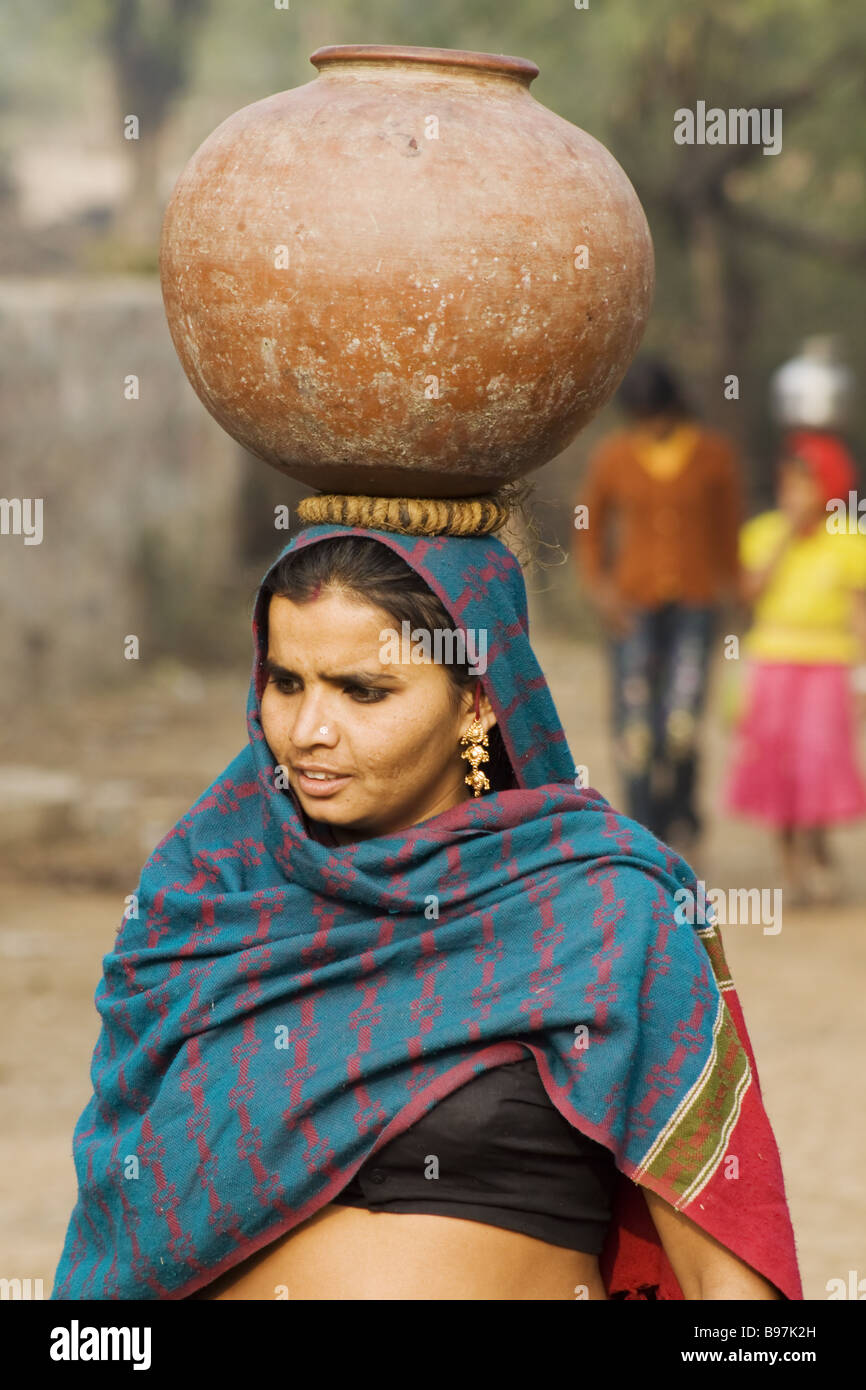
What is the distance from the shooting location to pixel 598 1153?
89.4 inches

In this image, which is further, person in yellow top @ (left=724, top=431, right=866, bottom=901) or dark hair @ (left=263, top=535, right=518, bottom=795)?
person in yellow top @ (left=724, top=431, right=866, bottom=901)

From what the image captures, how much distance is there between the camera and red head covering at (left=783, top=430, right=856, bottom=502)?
7.96m

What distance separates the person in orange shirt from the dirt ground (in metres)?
0.76

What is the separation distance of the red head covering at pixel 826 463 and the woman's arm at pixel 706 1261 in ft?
19.8

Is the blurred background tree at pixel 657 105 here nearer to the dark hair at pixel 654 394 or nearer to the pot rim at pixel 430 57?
the dark hair at pixel 654 394

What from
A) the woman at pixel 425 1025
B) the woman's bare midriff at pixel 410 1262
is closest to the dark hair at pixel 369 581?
the woman at pixel 425 1025

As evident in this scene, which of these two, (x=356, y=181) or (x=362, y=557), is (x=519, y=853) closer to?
(x=362, y=557)

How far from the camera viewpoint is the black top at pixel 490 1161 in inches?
86.2

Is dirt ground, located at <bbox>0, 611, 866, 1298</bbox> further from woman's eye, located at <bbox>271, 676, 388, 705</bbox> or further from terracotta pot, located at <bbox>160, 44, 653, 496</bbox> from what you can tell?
terracotta pot, located at <bbox>160, 44, 653, 496</bbox>

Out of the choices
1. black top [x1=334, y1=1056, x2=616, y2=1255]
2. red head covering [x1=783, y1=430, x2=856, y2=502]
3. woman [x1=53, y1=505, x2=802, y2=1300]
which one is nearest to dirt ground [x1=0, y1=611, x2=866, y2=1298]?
red head covering [x1=783, y1=430, x2=856, y2=502]

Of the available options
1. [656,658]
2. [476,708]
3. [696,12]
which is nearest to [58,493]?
[656,658]
